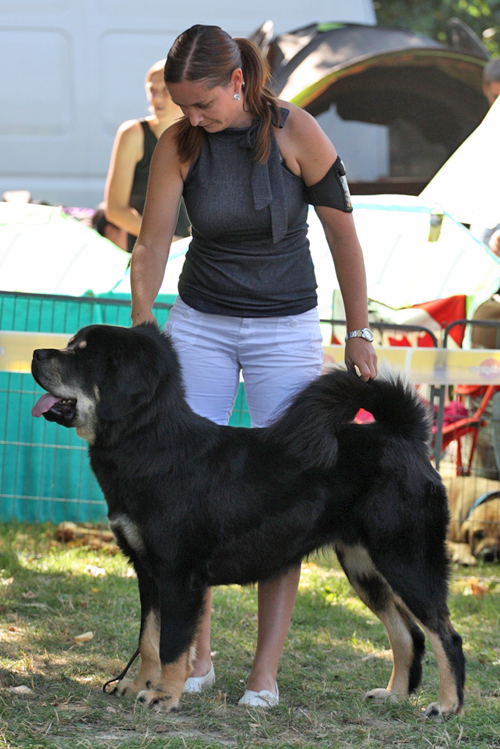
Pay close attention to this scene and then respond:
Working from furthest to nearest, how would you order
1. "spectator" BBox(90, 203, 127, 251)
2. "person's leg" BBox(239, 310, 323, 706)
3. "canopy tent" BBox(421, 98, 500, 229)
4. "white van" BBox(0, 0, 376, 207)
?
"white van" BBox(0, 0, 376, 207) < "spectator" BBox(90, 203, 127, 251) < "canopy tent" BBox(421, 98, 500, 229) < "person's leg" BBox(239, 310, 323, 706)

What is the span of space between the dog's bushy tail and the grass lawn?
0.89 metres

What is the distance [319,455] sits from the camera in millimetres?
2863

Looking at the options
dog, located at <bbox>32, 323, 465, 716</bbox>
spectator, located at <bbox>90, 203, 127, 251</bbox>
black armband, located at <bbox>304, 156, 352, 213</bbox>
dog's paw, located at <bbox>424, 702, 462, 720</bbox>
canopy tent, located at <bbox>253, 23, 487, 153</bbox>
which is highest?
canopy tent, located at <bbox>253, 23, 487, 153</bbox>

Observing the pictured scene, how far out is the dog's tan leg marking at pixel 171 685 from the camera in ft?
9.26

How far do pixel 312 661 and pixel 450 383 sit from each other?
177cm

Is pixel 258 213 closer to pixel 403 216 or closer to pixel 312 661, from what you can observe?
pixel 312 661

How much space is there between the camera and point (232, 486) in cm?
286

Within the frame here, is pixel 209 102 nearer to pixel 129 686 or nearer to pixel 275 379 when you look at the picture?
pixel 275 379

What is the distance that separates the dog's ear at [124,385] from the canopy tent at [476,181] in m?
3.09

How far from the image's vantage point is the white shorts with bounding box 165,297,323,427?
3.07 meters

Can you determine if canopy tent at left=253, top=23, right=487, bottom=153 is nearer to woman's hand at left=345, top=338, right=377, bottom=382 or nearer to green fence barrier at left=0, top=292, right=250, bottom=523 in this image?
green fence barrier at left=0, top=292, right=250, bottom=523

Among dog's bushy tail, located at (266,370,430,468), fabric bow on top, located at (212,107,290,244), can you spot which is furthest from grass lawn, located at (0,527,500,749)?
fabric bow on top, located at (212,107,290,244)

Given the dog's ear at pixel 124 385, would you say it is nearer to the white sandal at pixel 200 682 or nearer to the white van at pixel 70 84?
the white sandal at pixel 200 682

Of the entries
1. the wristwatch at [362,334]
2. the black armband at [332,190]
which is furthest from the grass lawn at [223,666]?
the black armband at [332,190]
